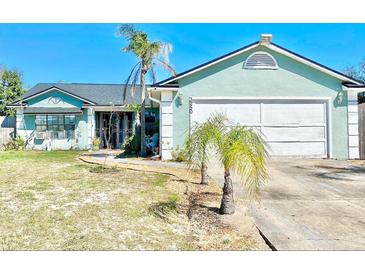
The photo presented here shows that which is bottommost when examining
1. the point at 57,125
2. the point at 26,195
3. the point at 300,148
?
the point at 26,195

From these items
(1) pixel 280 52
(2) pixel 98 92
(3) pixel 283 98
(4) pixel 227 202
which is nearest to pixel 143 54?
(1) pixel 280 52

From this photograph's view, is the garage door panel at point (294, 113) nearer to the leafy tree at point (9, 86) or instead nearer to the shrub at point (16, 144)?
the shrub at point (16, 144)

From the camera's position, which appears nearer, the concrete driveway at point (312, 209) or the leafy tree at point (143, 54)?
the concrete driveway at point (312, 209)

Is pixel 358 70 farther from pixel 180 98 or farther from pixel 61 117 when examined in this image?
pixel 61 117

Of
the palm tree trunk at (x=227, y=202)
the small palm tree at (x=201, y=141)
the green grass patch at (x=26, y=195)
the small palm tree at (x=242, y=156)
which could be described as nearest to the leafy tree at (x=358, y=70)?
the small palm tree at (x=201, y=141)

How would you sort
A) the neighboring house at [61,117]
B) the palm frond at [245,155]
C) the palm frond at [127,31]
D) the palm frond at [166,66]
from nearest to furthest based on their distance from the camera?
the palm frond at [245,155] < the palm frond at [127,31] < the palm frond at [166,66] < the neighboring house at [61,117]

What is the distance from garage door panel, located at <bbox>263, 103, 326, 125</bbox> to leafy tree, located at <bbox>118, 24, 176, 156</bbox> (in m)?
4.57

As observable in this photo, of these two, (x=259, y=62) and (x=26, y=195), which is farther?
(x=259, y=62)

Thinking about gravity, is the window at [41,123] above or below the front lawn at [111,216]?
above

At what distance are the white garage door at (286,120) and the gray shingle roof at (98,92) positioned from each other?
357 inches

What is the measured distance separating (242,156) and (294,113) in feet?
28.6

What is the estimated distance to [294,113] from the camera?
1189 cm

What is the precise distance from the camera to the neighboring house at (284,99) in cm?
1170
